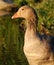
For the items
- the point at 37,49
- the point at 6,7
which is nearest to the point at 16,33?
the point at 6,7

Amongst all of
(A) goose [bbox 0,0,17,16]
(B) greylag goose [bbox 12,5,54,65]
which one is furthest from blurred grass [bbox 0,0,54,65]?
(B) greylag goose [bbox 12,5,54,65]

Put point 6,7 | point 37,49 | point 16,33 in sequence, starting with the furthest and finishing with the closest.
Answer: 1. point 6,7
2. point 16,33
3. point 37,49

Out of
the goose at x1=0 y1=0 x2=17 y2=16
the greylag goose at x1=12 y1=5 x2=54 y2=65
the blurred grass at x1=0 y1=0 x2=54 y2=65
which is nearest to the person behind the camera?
the greylag goose at x1=12 y1=5 x2=54 y2=65

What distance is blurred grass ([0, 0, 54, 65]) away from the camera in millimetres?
12593

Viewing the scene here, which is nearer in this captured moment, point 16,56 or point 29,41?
point 29,41

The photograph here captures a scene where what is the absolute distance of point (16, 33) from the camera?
1633 centimetres

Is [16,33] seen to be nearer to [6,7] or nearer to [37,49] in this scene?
[6,7]

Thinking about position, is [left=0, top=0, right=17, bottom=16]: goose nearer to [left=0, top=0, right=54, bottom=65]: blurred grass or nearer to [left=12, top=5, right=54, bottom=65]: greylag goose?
[left=0, top=0, right=54, bottom=65]: blurred grass

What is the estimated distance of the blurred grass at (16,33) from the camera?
496 inches

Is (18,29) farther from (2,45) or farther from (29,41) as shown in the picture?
(29,41)

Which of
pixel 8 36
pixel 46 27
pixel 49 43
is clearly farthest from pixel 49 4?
pixel 49 43

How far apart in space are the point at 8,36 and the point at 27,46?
648 centimetres

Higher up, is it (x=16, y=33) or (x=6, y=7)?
(x=6, y=7)

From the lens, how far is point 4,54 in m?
13.0
